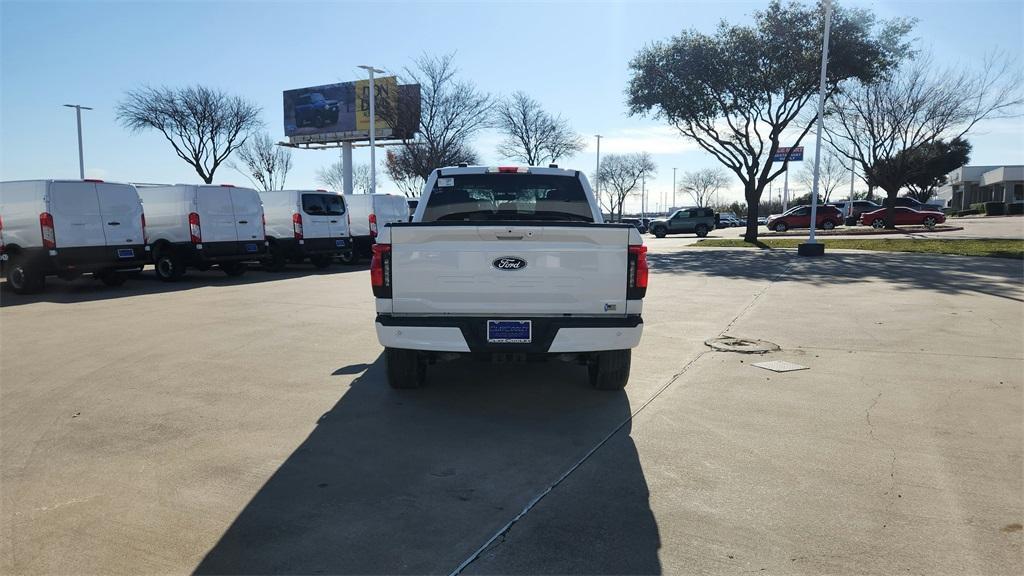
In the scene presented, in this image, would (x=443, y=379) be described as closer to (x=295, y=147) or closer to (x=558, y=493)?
(x=558, y=493)

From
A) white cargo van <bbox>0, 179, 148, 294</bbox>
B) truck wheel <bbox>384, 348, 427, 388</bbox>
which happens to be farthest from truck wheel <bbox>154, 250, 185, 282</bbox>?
truck wheel <bbox>384, 348, 427, 388</bbox>

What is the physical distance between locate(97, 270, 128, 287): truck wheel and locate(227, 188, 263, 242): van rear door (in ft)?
8.87

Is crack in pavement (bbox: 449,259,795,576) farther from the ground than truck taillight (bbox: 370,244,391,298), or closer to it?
closer to it

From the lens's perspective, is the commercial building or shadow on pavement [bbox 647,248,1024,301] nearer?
shadow on pavement [bbox 647,248,1024,301]

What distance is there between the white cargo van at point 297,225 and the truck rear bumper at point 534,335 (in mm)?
13448

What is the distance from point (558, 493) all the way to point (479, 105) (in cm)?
3484

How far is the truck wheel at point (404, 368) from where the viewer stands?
17.0 ft

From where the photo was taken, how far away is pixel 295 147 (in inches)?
2265

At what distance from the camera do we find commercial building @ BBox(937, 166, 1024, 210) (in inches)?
2344

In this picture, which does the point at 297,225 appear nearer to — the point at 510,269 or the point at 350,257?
the point at 350,257

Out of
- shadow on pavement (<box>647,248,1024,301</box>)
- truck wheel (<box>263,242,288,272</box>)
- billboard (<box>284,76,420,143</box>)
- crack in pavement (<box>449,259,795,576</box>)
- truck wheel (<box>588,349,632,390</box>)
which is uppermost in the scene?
billboard (<box>284,76,420,143</box>)

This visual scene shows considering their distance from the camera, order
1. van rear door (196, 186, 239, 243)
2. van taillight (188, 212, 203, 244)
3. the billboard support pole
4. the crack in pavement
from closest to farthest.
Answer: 1. the crack in pavement
2. van taillight (188, 212, 203, 244)
3. van rear door (196, 186, 239, 243)
4. the billboard support pole

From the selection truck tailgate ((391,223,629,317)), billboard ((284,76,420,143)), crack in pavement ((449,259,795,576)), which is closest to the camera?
crack in pavement ((449,259,795,576))

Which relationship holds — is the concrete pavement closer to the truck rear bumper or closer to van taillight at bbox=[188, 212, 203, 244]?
the truck rear bumper
